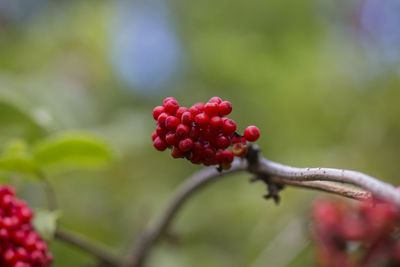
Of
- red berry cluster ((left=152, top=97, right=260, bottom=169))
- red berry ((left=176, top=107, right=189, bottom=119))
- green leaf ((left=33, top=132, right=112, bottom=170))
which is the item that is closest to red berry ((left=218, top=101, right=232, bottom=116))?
red berry cluster ((left=152, top=97, right=260, bottom=169))

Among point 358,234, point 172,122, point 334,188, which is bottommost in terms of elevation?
point 358,234

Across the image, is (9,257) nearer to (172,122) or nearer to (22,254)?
(22,254)

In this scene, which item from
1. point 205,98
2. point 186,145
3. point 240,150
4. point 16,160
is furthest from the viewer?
point 205,98

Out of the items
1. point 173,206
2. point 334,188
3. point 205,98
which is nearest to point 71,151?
point 173,206

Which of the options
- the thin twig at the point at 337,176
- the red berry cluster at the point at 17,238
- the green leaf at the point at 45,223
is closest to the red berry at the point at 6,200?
the red berry cluster at the point at 17,238

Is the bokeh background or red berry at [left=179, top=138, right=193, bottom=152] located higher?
red berry at [left=179, top=138, right=193, bottom=152]

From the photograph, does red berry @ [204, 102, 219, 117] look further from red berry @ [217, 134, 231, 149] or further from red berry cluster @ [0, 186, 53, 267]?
red berry cluster @ [0, 186, 53, 267]

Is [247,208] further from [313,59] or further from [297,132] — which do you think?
[313,59]
